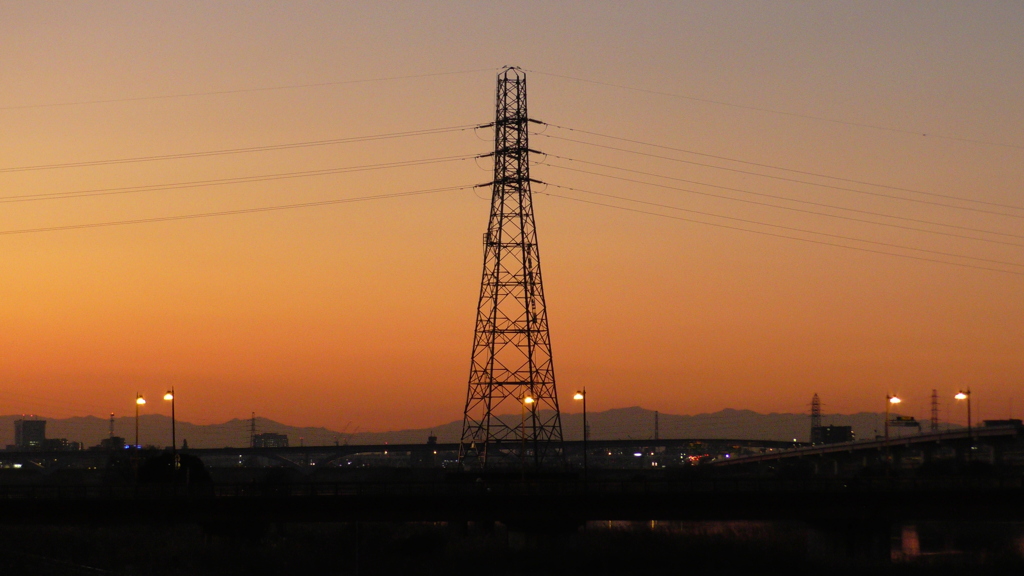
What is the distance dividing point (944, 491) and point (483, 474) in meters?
35.8

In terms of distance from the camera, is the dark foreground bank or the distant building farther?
the distant building

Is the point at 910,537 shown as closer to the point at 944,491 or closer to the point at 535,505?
the point at 944,491

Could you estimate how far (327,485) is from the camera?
8244 centimetres

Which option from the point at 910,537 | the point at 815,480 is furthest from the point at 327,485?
the point at 910,537

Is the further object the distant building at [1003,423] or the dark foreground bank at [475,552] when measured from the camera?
the distant building at [1003,423]

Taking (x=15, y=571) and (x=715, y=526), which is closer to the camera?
(x=15, y=571)

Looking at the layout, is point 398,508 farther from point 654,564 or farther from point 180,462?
point 180,462

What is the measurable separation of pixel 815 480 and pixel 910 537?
52053mm

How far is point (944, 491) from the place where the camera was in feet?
270

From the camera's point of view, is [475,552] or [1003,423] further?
[1003,423]

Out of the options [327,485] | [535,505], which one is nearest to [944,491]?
[535,505]

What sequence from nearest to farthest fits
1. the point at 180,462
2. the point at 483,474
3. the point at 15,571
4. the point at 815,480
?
the point at 15,571
the point at 815,480
the point at 483,474
the point at 180,462

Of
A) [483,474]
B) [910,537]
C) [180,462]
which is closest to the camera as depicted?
[483,474]

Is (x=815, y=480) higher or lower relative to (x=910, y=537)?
higher
